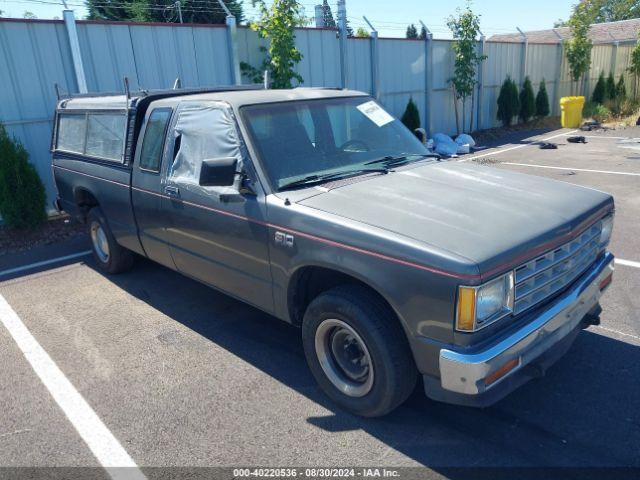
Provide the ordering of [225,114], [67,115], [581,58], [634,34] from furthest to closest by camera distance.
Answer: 1. [634,34]
2. [581,58]
3. [67,115]
4. [225,114]

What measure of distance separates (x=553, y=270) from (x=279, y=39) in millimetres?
9297

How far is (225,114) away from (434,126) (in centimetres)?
1329

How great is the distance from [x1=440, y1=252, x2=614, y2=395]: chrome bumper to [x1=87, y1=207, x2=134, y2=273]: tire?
13.9 feet

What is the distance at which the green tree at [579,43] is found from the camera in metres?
20.1

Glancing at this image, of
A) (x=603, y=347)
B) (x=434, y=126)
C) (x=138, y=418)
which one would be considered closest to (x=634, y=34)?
(x=434, y=126)

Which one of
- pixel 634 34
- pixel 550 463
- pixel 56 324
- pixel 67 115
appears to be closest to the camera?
pixel 550 463

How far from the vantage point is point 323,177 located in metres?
3.72

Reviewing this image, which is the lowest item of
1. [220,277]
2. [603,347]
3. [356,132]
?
[603,347]

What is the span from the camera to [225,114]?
394 centimetres

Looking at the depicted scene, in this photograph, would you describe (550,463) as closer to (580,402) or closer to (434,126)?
(580,402)

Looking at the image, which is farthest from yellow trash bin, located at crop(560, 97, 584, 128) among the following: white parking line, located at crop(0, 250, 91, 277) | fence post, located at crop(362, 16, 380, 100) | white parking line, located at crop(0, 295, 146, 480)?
white parking line, located at crop(0, 295, 146, 480)

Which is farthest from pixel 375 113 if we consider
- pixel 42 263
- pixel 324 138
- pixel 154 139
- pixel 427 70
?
pixel 427 70

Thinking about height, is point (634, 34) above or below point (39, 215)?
above

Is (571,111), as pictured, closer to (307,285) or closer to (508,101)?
(508,101)
